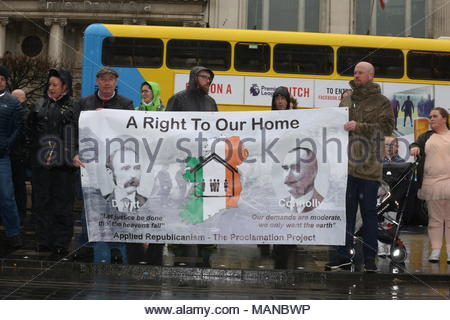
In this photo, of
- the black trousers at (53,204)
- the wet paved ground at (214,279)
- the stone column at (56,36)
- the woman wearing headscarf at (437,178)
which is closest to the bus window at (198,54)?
the woman wearing headscarf at (437,178)

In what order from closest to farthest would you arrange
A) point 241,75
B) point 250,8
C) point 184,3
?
point 241,75
point 250,8
point 184,3

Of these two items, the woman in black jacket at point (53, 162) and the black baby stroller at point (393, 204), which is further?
the black baby stroller at point (393, 204)

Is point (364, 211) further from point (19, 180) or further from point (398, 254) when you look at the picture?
point (19, 180)

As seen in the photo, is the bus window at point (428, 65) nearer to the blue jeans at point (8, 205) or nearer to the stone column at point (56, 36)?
the blue jeans at point (8, 205)

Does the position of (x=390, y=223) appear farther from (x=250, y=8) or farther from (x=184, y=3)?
(x=184, y=3)

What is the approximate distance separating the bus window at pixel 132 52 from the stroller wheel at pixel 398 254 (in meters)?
10.3

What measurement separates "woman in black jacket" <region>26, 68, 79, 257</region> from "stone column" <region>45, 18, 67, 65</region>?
124 feet

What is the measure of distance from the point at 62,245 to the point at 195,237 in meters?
1.57

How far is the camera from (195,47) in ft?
53.6

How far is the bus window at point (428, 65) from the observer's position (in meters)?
16.7

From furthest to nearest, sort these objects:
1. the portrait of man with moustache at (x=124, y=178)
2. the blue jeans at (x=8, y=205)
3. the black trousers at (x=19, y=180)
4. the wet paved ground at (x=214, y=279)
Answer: the black trousers at (x=19, y=180)
the blue jeans at (x=8, y=205)
the portrait of man with moustache at (x=124, y=178)
the wet paved ground at (x=214, y=279)

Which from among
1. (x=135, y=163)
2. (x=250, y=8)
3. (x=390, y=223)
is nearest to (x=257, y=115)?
(x=135, y=163)

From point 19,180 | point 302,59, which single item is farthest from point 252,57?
point 19,180

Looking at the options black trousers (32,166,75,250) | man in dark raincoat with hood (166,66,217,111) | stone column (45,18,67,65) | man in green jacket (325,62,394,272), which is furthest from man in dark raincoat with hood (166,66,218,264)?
Result: stone column (45,18,67,65)
